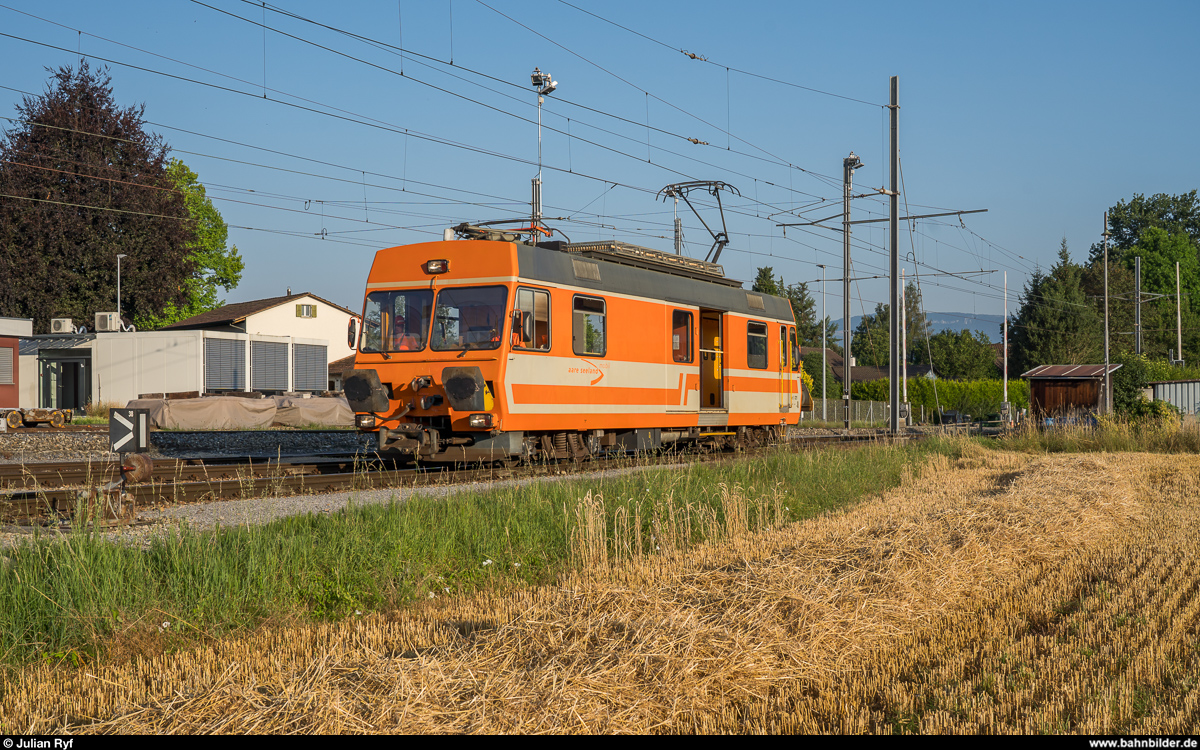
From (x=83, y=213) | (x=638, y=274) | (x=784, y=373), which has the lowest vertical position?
(x=784, y=373)

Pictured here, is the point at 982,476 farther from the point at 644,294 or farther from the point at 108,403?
the point at 108,403

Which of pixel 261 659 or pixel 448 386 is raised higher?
pixel 448 386

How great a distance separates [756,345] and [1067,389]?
15.5 m

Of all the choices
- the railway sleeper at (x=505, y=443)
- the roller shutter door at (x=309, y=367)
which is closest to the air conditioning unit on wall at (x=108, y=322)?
the roller shutter door at (x=309, y=367)

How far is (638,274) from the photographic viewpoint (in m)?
16.7

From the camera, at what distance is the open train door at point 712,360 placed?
19016 millimetres

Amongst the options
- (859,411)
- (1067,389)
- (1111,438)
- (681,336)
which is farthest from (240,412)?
(859,411)

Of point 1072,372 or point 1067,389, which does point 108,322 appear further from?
point 1072,372

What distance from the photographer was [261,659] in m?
4.98

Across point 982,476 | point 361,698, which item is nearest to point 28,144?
point 982,476

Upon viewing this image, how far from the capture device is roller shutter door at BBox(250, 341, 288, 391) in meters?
42.0

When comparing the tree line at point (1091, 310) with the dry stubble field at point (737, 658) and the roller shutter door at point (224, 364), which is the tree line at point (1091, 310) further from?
the dry stubble field at point (737, 658)

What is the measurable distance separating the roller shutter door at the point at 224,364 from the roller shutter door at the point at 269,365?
60 cm
